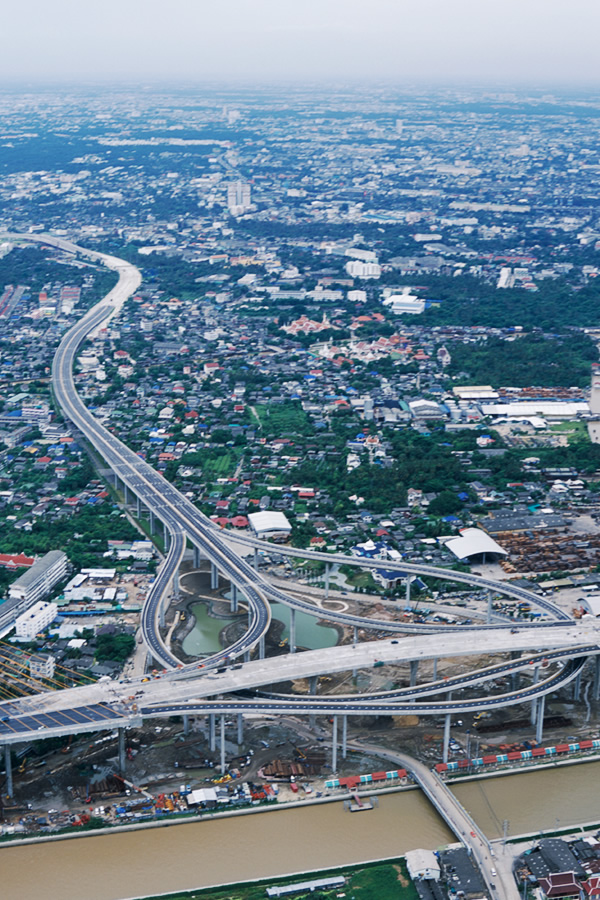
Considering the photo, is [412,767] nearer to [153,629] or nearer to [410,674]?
[410,674]

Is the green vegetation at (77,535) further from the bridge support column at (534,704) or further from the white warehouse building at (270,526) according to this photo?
the bridge support column at (534,704)

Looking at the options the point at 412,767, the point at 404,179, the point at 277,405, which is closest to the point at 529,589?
the point at 412,767

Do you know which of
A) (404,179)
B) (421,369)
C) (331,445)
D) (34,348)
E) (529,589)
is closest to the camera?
(529,589)

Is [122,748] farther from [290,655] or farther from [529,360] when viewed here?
[529,360]

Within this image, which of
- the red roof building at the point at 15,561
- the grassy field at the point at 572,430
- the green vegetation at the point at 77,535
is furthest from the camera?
the grassy field at the point at 572,430

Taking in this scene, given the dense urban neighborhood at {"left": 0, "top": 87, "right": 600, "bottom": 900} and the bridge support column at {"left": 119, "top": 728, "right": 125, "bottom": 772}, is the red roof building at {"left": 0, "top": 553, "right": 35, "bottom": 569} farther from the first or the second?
the bridge support column at {"left": 119, "top": 728, "right": 125, "bottom": 772}

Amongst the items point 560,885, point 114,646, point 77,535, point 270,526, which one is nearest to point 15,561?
point 77,535

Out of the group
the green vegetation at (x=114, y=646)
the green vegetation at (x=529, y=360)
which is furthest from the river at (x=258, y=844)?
the green vegetation at (x=529, y=360)
